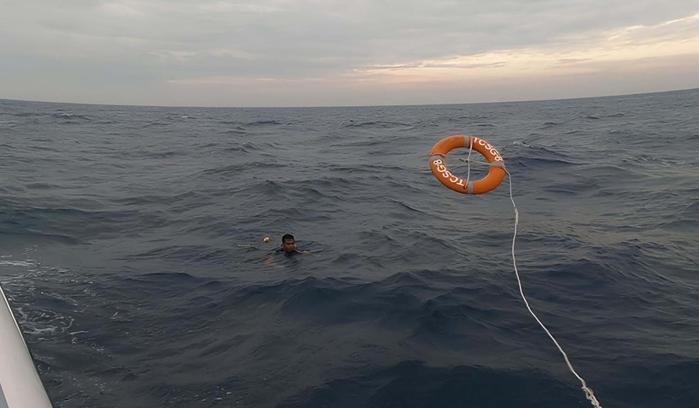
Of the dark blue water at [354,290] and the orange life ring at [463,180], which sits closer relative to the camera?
the dark blue water at [354,290]

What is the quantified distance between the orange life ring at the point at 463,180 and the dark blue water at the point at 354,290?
1.69m

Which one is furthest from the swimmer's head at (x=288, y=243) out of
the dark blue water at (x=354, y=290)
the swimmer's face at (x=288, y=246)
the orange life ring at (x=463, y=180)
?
the orange life ring at (x=463, y=180)

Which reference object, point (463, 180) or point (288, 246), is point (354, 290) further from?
point (463, 180)

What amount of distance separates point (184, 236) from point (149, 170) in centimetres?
1006

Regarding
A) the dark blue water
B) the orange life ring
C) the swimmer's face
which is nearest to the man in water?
the swimmer's face

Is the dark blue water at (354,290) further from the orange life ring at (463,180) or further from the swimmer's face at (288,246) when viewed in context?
the orange life ring at (463,180)

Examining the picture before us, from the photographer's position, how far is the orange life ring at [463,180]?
8.16 m

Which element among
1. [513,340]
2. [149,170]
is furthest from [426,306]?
[149,170]

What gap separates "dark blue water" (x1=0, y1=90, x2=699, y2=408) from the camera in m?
5.59

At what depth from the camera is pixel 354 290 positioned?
27.1 feet

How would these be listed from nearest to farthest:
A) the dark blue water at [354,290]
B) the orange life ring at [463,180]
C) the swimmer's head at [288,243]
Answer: the dark blue water at [354,290] < the orange life ring at [463,180] < the swimmer's head at [288,243]

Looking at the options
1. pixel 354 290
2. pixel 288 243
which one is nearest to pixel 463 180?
pixel 354 290

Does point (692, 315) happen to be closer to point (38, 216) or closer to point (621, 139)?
→ point (38, 216)

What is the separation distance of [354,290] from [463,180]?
2576mm
